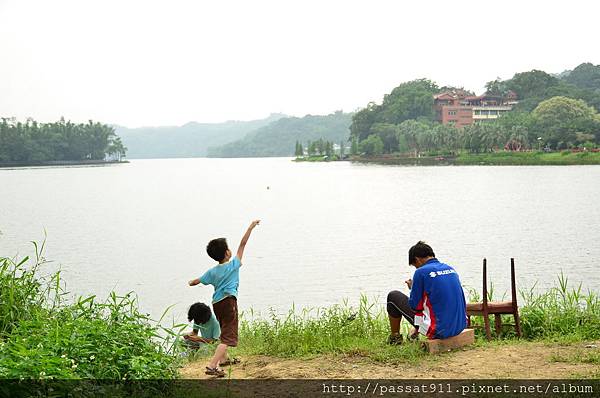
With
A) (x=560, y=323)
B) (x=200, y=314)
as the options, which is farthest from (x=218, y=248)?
(x=560, y=323)

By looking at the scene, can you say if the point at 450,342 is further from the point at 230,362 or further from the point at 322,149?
the point at 322,149

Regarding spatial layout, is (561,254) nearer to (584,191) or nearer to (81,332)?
(81,332)

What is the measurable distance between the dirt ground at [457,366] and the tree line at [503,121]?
81.7 meters

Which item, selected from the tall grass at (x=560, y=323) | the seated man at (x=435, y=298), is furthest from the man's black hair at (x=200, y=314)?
the tall grass at (x=560, y=323)

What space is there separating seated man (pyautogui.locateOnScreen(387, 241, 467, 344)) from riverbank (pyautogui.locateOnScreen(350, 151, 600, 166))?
258 ft

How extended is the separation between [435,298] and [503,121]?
103637mm

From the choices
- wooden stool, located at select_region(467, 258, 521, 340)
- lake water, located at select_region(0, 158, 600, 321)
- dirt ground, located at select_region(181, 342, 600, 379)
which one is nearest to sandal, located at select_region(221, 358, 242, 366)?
dirt ground, located at select_region(181, 342, 600, 379)

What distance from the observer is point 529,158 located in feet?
279

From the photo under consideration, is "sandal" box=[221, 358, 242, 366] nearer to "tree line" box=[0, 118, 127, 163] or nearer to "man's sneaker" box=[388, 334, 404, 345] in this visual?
"man's sneaker" box=[388, 334, 404, 345]

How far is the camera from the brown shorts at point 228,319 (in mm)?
5613

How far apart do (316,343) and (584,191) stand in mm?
42630

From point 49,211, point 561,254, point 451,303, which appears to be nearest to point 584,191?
point 561,254

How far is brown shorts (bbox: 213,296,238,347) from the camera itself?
5.61 meters

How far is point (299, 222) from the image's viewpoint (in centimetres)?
3319
